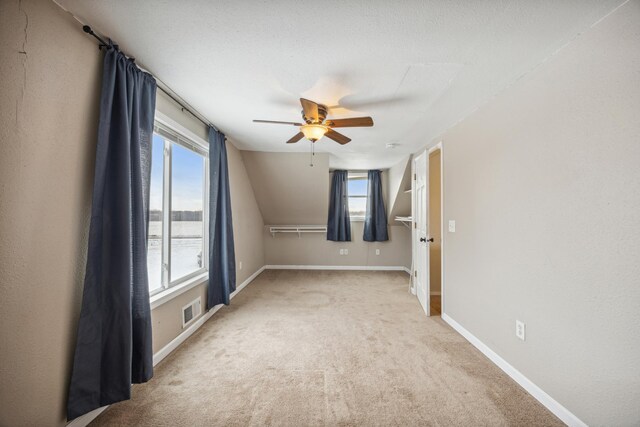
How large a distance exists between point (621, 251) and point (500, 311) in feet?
3.34

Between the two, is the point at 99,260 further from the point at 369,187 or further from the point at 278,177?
the point at 369,187

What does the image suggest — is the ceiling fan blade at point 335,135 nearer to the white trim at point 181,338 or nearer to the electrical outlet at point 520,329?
the electrical outlet at point 520,329

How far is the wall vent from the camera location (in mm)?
2496

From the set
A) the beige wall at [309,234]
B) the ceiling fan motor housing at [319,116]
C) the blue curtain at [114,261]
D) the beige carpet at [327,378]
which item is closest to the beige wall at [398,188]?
the beige wall at [309,234]

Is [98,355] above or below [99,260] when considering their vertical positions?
below

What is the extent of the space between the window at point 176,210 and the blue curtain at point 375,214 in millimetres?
3476

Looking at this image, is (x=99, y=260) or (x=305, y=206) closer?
(x=99, y=260)

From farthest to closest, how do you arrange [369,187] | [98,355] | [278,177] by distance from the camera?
[369,187] → [278,177] → [98,355]

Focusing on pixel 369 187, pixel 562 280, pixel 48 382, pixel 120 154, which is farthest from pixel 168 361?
pixel 369 187

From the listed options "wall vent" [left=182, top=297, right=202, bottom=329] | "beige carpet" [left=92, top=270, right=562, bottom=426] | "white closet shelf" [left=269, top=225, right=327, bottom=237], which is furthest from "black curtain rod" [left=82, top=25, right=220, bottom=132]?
"white closet shelf" [left=269, top=225, right=327, bottom=237]

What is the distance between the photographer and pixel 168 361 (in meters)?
2.13

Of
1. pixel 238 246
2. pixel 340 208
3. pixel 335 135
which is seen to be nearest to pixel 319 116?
pixel 335 135

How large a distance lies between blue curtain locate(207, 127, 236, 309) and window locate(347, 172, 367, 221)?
10.3 ft

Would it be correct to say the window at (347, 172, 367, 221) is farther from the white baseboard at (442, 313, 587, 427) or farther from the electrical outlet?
the electrical outlet
